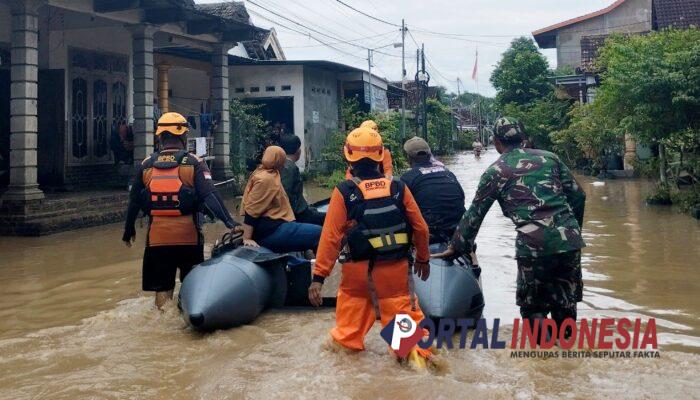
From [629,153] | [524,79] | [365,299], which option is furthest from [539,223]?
[524,79]

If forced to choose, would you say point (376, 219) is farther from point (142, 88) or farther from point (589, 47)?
point (589, 47)

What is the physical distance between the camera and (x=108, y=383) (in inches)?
180

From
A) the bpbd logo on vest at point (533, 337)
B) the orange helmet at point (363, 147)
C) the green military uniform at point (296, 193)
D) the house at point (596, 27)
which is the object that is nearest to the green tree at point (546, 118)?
the house at point (596, 27)

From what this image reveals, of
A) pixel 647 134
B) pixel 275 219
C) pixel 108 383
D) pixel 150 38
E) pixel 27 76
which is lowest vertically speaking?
pixel 108 383

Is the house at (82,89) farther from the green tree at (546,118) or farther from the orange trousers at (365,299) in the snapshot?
the green tree at (546,118)

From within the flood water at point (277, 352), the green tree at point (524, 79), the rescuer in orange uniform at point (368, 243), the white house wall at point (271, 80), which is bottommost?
the flood water at point (277, 352)

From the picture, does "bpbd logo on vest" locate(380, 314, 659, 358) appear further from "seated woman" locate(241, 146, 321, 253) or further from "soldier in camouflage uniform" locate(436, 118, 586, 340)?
"seated woman" locate(241, 146, 321, 253)

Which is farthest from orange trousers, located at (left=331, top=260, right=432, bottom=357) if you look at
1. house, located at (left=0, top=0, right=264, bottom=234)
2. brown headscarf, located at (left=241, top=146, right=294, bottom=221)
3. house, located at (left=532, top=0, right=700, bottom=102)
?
house, located at (left=532, top=0, right=700, bottom=102)

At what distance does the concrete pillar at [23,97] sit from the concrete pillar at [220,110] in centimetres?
656

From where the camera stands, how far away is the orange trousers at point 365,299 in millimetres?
4492

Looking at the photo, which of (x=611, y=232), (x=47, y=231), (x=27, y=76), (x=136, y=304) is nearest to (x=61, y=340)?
(x=136, y=304)

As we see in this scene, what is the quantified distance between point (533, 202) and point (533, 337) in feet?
3.21

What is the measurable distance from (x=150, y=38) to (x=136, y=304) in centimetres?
950

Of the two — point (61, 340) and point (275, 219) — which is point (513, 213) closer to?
point (275, 219)
